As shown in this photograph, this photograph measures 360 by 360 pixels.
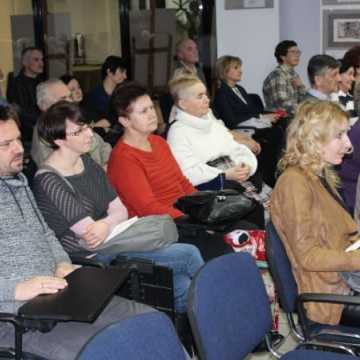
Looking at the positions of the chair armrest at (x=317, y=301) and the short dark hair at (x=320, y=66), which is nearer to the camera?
the chair armrest at (x=317, y=301)

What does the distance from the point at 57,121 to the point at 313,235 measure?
126cm

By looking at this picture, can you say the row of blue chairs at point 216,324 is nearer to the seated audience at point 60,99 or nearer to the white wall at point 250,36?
the seated audience at point 60,99

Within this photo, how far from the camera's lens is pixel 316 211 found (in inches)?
102

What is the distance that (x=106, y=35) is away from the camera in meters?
7.86

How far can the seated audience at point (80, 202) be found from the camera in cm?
296

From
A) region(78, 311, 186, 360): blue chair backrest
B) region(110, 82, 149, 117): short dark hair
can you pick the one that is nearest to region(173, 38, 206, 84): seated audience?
region(110, 82, 149, 117): short dark hair

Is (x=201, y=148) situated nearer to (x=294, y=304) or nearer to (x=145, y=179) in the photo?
(x=145, y=179)

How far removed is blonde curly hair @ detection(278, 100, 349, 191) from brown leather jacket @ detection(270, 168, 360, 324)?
0.19 ft

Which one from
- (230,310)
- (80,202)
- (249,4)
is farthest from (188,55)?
(230,310)

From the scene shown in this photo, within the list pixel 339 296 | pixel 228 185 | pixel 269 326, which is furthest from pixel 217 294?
pixel 228 185

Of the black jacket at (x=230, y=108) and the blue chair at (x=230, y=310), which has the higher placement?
the black jacket at (x=230, y=108)

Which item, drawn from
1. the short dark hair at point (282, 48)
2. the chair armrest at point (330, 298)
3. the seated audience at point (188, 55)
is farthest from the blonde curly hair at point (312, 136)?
the short dark hair at point (282, 48)

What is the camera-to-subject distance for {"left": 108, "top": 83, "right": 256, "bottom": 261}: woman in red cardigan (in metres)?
3.43

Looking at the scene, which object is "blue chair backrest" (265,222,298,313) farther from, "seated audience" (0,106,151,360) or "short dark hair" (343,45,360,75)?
"short dark hair" (343,45,360,75)
